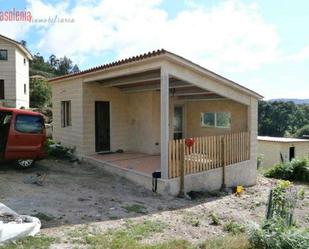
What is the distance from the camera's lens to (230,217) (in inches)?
306

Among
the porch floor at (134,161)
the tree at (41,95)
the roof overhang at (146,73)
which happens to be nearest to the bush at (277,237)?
the roof overhang at (146,73)

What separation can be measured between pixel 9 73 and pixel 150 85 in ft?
59.8

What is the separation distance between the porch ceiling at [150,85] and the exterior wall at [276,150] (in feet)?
29.5

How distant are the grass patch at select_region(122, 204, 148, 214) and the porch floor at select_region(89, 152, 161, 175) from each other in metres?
2.30

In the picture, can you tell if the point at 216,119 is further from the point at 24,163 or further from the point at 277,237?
the point at 277,237

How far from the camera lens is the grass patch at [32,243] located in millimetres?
4711

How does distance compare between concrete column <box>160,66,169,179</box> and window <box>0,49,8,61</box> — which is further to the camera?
window <box>0,49,8,61</box>

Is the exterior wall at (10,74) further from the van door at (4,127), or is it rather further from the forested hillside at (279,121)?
the forested hillside at (279,121)

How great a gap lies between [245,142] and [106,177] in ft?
16.7

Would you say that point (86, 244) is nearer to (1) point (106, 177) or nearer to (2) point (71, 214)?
(2) point (71, 214)

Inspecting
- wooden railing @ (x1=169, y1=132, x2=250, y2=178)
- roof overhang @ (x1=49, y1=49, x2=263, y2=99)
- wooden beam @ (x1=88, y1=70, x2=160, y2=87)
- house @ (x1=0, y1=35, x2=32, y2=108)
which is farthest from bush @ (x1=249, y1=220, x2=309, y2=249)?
house @ (x1=0, y1=35, x2=32, y2=108)

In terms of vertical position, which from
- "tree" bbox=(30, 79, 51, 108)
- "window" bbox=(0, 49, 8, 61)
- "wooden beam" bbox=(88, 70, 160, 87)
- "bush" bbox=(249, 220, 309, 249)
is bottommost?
"bush" bbox=(249, 220, 309, 249)

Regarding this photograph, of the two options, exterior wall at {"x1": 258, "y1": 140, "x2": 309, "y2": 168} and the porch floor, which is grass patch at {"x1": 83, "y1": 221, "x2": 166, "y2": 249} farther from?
exterior wall at {"x1": 258, "y1": 140, "x2": 309, "y2": 168}

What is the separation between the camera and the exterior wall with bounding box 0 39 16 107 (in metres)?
26.7
